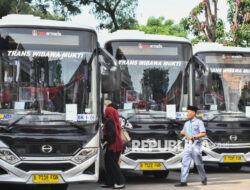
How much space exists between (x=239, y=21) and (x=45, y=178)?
18331 mm

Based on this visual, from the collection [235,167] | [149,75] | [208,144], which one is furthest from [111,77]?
[235,167]

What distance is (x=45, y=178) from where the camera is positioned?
33.8ft

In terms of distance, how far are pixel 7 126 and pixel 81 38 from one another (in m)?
2.14

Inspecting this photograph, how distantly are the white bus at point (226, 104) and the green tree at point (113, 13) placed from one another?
1624 centimetres

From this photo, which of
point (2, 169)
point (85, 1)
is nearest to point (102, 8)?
point (85, 1)

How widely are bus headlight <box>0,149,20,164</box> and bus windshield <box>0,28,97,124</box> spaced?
636mm

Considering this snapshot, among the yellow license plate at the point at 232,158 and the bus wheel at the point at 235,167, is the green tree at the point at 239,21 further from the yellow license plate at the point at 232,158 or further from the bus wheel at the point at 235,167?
the yellow license plate at the point at 232,158

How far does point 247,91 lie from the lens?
51.4 feet

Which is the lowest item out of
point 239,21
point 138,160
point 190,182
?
point 190,182

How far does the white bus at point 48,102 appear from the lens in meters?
10.3

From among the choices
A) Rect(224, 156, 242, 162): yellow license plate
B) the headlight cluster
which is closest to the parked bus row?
the headlight cluster

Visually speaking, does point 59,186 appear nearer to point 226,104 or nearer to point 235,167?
point 226,104

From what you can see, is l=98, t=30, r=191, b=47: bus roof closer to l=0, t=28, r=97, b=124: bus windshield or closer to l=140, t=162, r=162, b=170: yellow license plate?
l=0, t=28, r=97, b=124: bus windshield

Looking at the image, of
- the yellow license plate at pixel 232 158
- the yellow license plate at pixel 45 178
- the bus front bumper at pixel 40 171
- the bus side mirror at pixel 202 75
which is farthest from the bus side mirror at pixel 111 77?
the yellow license plate at pixel 232 158
